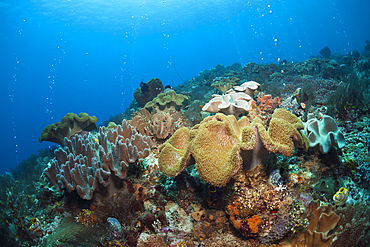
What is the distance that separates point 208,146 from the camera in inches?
103

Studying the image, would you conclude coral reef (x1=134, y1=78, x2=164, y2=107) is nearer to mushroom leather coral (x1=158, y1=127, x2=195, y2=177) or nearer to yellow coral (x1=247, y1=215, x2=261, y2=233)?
mushroom leather coral (x1=158, y1=127, x2=195, y2=177)

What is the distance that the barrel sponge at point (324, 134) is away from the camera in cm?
300

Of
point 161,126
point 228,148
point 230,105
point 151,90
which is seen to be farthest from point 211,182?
point 151,90

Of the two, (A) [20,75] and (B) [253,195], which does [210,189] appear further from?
(A) [20,75]

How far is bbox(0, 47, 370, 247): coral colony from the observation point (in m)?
2.49

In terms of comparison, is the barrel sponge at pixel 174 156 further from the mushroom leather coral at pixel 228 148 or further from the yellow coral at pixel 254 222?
the yellow coral at pixel 254 222

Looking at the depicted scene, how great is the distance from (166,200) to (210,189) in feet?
3.21

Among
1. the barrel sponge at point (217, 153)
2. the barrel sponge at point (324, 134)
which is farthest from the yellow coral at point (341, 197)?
the barrel sponge at point (217, 153)

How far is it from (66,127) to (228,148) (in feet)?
19.6

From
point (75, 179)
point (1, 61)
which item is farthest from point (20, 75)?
point (75, 179)

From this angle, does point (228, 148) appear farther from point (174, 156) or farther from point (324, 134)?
point (324, 134)

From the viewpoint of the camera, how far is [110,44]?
90688mm

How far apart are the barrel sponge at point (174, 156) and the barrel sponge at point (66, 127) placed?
189 inches

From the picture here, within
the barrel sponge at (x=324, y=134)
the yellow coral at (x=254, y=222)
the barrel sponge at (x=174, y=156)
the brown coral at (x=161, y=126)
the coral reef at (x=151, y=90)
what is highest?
the coral reef at (x=151, y=90)
